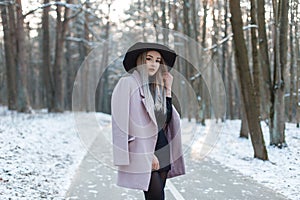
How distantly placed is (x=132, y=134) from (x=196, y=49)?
64.4ft

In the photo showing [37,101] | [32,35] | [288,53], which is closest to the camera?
[288,53]

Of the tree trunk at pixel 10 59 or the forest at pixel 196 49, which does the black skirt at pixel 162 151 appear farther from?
the tree trunk at pixel 10 59

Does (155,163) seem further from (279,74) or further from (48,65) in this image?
(48,65)

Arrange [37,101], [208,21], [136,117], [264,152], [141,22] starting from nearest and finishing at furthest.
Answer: [136,117]
[264,152]
[208,21]
[141,22]
[37,101]

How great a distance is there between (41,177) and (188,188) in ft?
9.50

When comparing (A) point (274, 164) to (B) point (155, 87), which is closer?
(B) point (155, 87)

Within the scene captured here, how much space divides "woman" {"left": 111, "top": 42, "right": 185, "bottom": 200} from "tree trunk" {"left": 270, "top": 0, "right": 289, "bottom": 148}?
7.76m

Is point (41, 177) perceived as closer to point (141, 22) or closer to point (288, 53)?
point (288, 53)

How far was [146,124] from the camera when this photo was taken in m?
3.30

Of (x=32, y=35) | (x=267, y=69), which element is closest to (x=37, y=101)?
(x=32, y=35)

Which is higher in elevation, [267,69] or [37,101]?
[267,69]

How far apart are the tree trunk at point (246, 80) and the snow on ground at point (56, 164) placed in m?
0.49

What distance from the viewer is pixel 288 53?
34.6ft

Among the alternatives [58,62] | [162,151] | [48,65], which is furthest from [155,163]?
[48,65]
